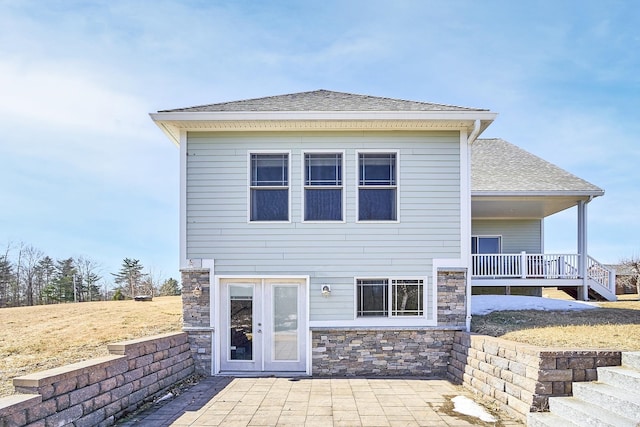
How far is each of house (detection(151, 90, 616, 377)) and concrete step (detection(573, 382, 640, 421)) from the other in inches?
124

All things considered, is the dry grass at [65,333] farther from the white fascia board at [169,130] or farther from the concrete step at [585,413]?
the concrete step at [585,413]

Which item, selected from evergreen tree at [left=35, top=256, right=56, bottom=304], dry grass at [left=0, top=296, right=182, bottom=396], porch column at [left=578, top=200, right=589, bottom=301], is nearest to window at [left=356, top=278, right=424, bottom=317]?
dry grass at [left=0, top=296, right=182, bottom=396]

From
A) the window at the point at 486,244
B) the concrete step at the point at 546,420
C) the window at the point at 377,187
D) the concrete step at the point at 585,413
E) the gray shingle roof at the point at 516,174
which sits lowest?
the concrete step at the point at 546,420

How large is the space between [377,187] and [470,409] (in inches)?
165

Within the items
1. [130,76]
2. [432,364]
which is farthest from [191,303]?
[130,76]

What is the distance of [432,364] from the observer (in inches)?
317

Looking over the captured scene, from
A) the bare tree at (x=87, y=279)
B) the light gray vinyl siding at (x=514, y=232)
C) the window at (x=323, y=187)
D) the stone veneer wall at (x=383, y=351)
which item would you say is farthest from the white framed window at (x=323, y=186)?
the bare tree at (x=87, y=279)

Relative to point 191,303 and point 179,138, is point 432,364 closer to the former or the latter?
point 191,303

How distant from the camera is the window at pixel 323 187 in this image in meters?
8.27

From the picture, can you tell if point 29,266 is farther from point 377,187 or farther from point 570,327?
point 570,327

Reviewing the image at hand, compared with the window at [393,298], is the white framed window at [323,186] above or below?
above

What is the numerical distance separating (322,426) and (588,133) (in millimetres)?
14144

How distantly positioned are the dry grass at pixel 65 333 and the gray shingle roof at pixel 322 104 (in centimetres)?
447

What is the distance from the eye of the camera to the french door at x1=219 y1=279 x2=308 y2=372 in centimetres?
815
